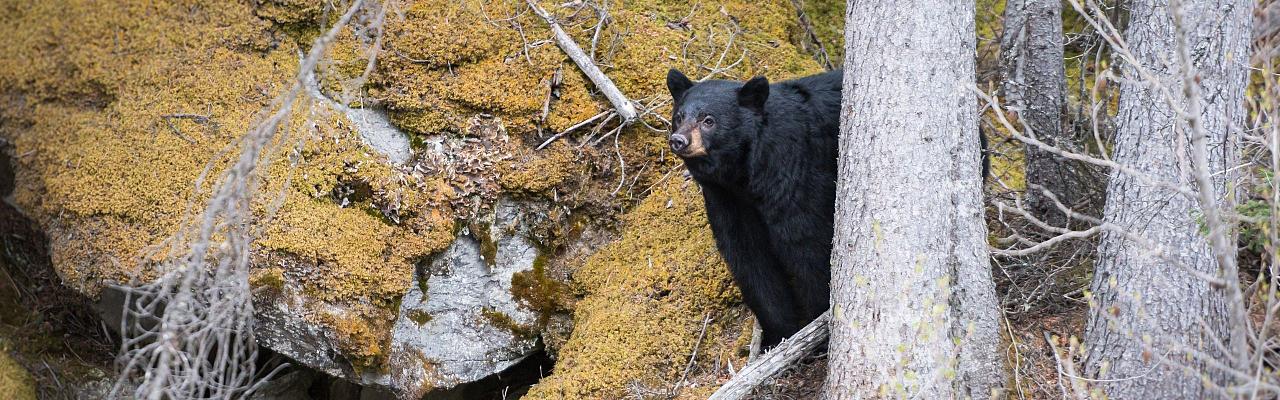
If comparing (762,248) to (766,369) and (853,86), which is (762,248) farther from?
(853,86)

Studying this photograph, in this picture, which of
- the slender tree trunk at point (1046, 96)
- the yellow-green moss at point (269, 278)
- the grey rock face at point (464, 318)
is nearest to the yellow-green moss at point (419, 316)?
the grey rock face at point (464, 318)

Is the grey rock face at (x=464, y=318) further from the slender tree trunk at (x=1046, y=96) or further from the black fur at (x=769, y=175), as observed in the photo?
the slender tree trunk at (x=1046, y=96)

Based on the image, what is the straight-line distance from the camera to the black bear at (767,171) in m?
4.99

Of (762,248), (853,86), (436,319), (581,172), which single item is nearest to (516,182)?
(581,172)

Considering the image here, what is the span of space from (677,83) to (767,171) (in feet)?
2.43

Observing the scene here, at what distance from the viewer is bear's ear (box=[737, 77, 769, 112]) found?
4.93 m

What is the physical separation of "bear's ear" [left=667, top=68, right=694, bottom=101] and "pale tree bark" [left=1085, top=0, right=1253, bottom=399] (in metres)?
2.18

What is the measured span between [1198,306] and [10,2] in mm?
7886

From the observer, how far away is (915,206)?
4.18 meters

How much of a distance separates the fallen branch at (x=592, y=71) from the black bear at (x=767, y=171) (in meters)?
0.97

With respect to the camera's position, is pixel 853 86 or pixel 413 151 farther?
pixel 413 151

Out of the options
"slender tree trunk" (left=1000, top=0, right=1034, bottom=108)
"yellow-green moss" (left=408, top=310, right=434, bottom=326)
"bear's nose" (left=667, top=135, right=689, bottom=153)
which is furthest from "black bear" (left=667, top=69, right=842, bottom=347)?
"yellow-green moss" (left=408, top=310, right=434, bottom=326)

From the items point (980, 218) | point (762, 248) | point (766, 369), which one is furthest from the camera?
point (762, 248)

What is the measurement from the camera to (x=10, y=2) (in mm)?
7035
